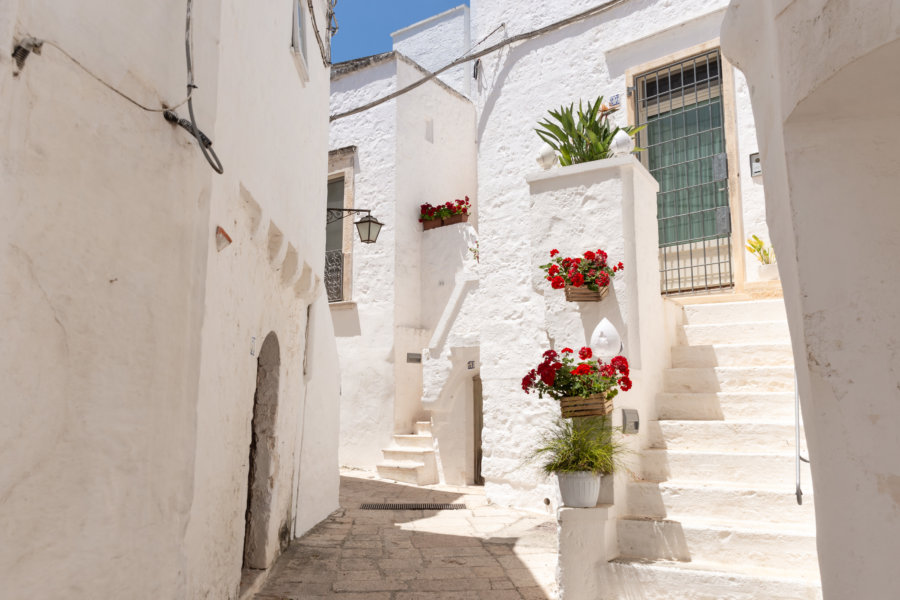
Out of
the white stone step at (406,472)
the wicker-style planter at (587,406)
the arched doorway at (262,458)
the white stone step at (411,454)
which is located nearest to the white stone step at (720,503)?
the wicker-style planter at (587,406)

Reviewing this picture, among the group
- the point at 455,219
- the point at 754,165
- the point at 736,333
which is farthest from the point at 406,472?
the point at 754,165

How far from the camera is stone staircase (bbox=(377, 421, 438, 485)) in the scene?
464 inches

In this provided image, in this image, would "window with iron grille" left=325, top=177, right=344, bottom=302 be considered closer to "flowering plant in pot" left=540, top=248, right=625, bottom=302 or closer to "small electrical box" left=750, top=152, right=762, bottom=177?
"small electrical box" left=750, top=152, right=762, bottom=177

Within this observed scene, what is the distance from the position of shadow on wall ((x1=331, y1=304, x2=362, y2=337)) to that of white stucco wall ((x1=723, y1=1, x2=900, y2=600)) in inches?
438

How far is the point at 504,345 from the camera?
384 inches

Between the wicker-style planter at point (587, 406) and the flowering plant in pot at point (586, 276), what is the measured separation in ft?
3.31

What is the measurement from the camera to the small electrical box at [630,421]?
532 cm

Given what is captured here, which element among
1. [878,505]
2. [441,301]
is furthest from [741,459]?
[441,301]

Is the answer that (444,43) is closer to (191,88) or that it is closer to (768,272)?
(768,272)

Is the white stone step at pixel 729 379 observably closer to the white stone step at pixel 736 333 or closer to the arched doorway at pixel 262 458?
the white stone step at pixel 736 333

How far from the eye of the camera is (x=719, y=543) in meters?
4.58

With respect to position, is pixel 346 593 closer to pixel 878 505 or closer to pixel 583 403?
pixel 583 403

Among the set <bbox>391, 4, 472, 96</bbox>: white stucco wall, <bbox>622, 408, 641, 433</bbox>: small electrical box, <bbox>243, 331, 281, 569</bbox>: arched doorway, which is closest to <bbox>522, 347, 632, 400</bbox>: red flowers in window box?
<bbox>622, 408, 641, 433</bbox>: small electrical box

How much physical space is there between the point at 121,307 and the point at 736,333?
5.34 meters
